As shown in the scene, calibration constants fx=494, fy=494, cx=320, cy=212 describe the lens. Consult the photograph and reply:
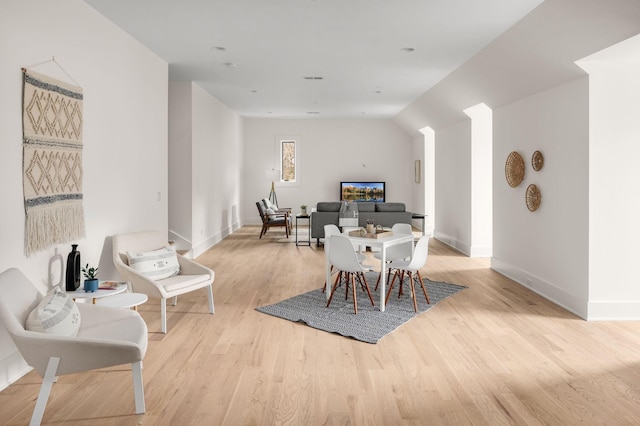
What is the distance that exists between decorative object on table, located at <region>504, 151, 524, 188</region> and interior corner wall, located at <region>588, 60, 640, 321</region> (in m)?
1.45

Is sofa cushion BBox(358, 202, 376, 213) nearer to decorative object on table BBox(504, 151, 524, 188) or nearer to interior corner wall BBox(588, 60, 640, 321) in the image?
decorative object on table BBox(504, 151, 524, 188)

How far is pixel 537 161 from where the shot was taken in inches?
218

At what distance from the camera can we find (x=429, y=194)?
11805 mm

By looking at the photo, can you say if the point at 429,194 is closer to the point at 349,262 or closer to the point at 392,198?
the point at 392,198

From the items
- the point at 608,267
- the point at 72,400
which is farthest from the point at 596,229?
the point at 72,400

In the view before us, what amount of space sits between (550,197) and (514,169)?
90 cm

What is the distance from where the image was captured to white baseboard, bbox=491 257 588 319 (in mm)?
4704

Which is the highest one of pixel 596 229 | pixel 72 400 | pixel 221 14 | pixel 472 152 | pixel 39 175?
pixel 221 14

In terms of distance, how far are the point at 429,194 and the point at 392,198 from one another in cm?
175

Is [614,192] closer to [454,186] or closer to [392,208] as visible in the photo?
[454,186]

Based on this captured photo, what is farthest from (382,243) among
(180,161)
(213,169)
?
(213,169)

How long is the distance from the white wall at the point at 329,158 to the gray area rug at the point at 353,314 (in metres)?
7.79

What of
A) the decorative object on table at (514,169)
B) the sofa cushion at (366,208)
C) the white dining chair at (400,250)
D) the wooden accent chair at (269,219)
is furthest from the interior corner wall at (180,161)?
the decorative object on table at (514,169)

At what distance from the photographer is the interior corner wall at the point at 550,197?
15.4ft
